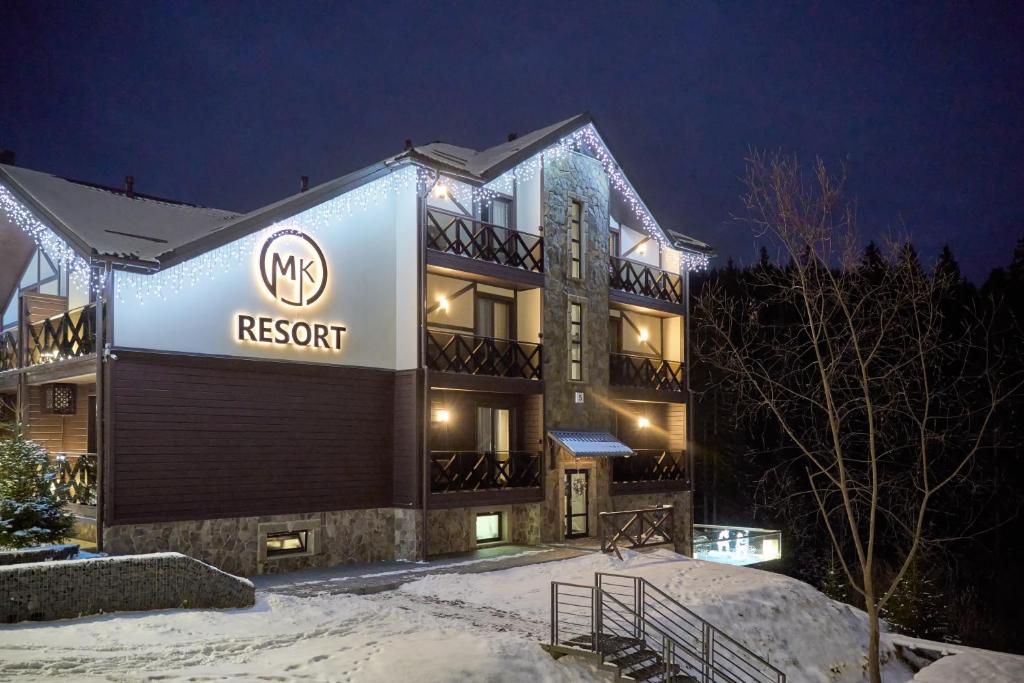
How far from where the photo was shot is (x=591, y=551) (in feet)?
67.2

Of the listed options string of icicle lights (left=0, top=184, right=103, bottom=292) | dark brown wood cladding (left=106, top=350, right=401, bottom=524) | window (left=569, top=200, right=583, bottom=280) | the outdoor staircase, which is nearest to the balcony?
string of icicle lights (left=0, top=184, right=103, bottom=292)

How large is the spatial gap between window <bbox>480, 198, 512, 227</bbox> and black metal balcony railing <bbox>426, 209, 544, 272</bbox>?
500 mm

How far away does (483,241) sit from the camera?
71.9 feet

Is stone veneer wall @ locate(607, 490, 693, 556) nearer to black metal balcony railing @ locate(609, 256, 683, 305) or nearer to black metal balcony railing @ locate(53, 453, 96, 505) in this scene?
black metal balcony railing @ locate(609, 256, 683, 305)

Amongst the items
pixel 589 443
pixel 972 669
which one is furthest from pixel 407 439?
pixel 972 669

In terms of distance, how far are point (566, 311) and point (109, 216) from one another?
1141 cm

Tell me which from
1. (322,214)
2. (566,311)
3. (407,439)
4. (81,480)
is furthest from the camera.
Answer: (566,311)

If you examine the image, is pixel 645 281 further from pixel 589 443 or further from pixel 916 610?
pixel 916 610

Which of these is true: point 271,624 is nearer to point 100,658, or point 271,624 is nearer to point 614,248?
point 100,658

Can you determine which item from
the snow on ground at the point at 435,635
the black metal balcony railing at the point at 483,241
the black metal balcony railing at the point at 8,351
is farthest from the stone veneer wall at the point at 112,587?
the black metal balcony railing at the point at 8,351

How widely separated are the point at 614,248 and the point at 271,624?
55.9ft

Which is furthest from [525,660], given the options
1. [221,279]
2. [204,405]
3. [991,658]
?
[991,658]

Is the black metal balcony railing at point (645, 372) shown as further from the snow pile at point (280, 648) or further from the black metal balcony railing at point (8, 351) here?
the black metal balcony railing at point (8, 351)

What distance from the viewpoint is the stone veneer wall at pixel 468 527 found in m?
20.2
